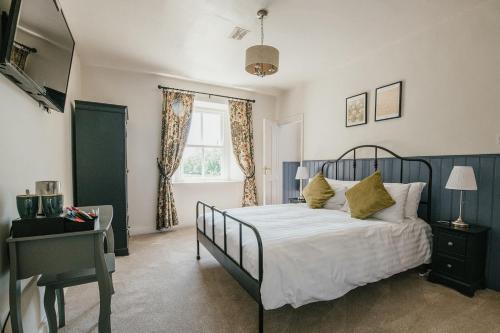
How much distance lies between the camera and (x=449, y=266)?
236cm

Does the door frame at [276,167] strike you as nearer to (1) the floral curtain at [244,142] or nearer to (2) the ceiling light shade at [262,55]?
(1) the floral curtain at [244,142]

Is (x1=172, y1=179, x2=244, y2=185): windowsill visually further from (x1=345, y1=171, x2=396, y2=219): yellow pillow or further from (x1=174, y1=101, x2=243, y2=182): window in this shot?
(x1=345, y1=171, x2=396, y2=219): yellow pillow

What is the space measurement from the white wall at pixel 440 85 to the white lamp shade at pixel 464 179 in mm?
374

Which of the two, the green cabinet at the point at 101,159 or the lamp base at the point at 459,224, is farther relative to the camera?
the green cabinet at the point at 101,159

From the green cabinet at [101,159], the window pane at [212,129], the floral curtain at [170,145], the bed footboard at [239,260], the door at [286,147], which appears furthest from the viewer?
the door at [286,147]

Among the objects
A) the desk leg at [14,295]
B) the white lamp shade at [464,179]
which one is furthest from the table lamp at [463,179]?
the desk leg at [14,295]

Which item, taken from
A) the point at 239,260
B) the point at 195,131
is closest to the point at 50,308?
the point at 239,260

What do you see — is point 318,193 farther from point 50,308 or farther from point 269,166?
point 50,308

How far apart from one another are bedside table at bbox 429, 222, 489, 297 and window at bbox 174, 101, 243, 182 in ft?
11.7

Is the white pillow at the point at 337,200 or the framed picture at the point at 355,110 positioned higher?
the framed picture at the point at 355,110

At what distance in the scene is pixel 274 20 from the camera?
8.66ft

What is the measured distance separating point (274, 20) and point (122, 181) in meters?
2.82

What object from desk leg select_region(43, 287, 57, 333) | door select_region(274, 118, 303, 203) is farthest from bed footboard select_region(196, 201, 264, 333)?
door select_region(274, 118, 303, 203)

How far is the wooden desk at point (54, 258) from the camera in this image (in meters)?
1.12
